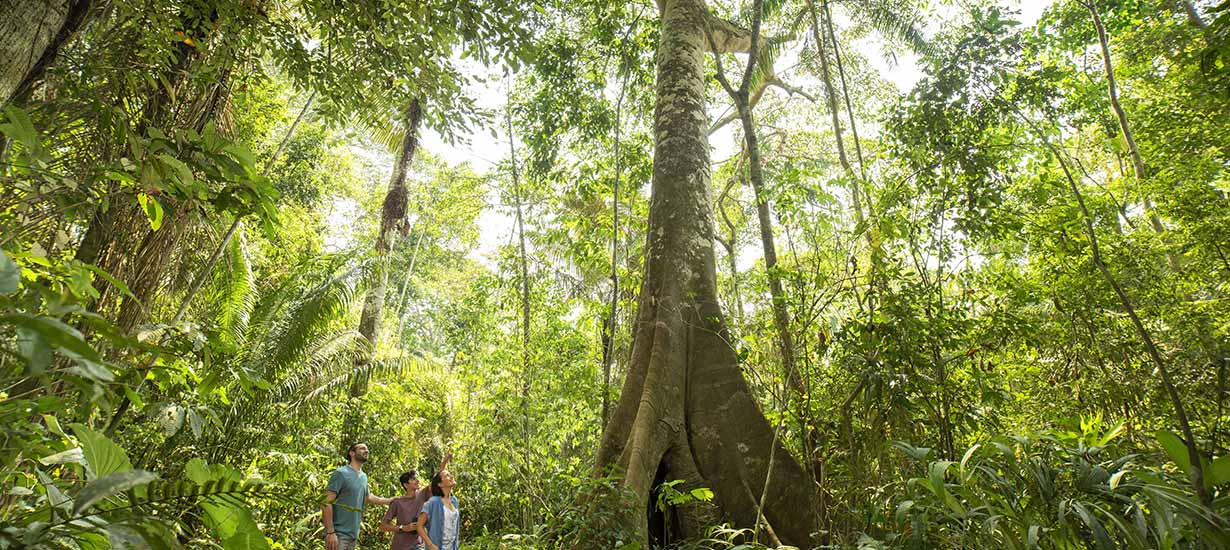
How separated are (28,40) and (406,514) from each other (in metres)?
3.82

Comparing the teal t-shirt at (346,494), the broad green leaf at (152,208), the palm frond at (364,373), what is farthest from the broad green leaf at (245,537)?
the palm frond at (364,373)

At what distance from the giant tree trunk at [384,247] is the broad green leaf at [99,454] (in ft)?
26.2

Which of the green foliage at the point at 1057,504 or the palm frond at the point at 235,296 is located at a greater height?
the palm frond at the point at 235,296

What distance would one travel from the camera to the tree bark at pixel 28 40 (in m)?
1.83

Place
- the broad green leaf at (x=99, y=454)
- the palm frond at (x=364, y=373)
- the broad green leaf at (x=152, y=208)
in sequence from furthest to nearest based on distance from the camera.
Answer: the palm frond at (x=364, y=373) → the broad green leaf at (x=152, y=208) → the broad green leaf at (x=99, y=454)

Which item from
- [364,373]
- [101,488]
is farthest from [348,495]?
[364,373]

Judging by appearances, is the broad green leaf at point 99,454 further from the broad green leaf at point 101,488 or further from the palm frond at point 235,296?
the palm frond at point 235,296

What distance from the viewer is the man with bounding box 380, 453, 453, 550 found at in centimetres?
438

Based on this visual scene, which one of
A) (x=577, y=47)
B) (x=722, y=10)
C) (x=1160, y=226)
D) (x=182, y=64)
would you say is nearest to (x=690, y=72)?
(x=577, y=47)

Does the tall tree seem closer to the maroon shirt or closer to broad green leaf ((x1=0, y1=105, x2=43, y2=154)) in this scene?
broad green leaf ((x1=0, y1=105, x2=43, y2=154))

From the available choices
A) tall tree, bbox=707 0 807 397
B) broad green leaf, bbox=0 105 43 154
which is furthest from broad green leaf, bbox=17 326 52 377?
tall tree, bbox=707 0 807 397

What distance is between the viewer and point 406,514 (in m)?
4.59

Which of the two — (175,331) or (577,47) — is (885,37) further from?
(175,331)

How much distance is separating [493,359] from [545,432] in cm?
120
